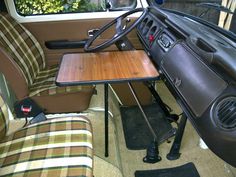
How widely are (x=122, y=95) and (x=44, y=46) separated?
0.85 metres

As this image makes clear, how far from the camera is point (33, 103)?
5.87 ft

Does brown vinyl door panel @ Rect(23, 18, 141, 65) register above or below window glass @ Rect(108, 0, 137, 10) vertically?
below

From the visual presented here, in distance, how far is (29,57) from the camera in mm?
1926

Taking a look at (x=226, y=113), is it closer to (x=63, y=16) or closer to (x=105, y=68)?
(x=105, y=68)

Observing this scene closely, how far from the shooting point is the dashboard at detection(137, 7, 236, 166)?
859mm

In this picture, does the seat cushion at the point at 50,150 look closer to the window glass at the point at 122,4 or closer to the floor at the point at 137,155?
the floor at the point at 137,155

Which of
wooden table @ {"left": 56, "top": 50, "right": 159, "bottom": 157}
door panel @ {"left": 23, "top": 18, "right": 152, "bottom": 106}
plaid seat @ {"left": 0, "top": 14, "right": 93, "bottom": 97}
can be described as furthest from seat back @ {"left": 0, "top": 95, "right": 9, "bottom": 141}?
door panel @ {"left": 23, "top": 18, "right": 152, "bottom": 106}

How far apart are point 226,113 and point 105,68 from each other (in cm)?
70

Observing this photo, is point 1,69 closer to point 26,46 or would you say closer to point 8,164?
point 26,46

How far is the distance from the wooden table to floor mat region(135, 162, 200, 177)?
26.5 inches

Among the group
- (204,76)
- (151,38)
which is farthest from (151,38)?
(204,76)

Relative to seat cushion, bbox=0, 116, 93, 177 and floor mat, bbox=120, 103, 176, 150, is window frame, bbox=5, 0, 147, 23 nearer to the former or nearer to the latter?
floor mat, bbox=120, 103, 176, 150

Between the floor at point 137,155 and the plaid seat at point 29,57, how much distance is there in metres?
0.37

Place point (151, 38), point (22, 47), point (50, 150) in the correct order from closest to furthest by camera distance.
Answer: point (50, 150)
point (151, 38)
point (22, 47)
